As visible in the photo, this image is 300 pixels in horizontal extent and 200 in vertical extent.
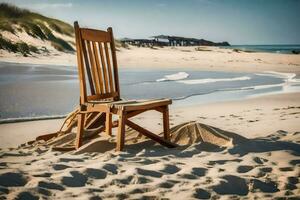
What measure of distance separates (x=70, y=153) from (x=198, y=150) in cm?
112

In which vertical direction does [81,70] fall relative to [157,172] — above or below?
above

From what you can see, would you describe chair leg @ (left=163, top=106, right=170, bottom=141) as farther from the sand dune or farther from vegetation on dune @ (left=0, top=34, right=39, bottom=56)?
vegetation on dune @ (left=0, top=34, right=39, bottom=56)

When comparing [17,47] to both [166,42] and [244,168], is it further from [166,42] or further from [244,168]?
[166,42]

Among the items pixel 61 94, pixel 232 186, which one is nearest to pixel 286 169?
pixel 232 186

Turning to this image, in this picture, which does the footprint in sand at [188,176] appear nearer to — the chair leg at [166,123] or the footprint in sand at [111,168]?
the footprint in sand at [111,168]

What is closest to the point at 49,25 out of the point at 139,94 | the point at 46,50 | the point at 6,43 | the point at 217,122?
the point at 46,50

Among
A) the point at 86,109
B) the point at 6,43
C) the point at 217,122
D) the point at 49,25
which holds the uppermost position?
the point at 49,25

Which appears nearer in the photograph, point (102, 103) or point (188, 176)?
point (188, 176)

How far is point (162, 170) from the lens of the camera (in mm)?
2881

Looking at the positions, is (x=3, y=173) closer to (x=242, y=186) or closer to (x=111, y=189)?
(x=111, y=189)

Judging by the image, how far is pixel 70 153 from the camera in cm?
348

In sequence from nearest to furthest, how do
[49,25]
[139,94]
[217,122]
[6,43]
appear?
1. [217,122]
2. [139,94]
3. [6,43]
4. [49,25]

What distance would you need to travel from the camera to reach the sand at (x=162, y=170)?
2.45 meters

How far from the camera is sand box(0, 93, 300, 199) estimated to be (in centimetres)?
245
